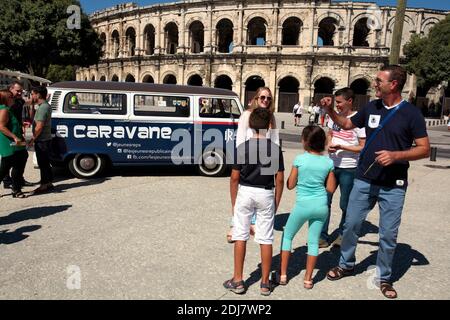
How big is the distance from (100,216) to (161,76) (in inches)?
1571

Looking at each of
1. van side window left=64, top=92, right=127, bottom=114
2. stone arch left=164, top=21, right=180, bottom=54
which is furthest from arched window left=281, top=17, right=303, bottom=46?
van side window left=64, top=92, right=127, bottom=114

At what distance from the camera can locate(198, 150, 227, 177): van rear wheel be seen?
9039mm

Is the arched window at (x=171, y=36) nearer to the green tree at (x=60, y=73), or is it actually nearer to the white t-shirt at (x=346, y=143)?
the green tree at (x=60, y=73)

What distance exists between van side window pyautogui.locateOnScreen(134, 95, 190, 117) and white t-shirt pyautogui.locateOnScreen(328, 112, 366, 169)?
4.47 metres

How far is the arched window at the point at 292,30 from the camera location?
3901 centimetres

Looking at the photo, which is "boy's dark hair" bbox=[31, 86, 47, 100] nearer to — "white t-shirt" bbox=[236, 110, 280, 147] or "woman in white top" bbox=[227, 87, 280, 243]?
"woman in white top" bbox=[227, 87, 280, 243]

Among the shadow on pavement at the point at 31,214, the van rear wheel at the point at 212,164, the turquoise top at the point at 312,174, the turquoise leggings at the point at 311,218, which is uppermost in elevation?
the turquoise top at the point at 312,174

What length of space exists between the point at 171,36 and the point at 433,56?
29.9 meters

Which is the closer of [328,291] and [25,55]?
[328,291]

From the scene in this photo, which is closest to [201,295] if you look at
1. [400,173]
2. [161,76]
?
[400,173]

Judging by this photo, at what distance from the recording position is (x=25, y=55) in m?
33.1

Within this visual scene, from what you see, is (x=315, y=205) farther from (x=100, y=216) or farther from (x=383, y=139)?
(x=100, y=216)

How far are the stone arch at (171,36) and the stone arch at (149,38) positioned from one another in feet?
7.25

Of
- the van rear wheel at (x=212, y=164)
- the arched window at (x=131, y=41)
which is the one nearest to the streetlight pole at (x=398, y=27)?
the van rear wheel at (x=212, y=164)
